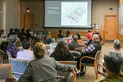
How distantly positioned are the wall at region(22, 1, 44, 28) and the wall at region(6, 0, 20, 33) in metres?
1.16

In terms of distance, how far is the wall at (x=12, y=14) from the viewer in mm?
13758

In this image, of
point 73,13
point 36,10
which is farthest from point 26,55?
point 36,10

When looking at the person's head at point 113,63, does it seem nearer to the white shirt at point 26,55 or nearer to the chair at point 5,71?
the chair at point 5,71

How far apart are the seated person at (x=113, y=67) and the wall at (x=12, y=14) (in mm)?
12237

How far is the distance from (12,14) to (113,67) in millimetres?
13607

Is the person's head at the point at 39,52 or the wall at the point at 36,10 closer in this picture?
the person's head at the point at 39,52

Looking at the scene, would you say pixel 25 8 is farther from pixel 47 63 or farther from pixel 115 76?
pixel 115 76

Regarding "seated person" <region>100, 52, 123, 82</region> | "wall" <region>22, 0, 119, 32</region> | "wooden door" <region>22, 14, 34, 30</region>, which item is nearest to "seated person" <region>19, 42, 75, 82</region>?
"seated person" <region>100, 52, 123, 82</region>

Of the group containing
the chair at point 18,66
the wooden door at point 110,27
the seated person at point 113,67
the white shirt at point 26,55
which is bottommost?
the chair at point 18,66

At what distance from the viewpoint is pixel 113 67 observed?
179 cm

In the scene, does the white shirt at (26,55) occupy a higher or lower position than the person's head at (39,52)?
lower

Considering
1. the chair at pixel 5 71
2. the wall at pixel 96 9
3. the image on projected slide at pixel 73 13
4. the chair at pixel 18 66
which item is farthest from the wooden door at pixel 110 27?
the chair at pixel 5 71

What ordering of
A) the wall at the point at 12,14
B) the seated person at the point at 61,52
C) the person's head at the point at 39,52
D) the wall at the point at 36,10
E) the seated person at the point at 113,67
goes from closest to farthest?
1. the seated person at the point at 113,67
2. the person's head at the point at 39,52
3. the seated person at the point at 61,52
4. the wall at the point at 12,14
5. the wall at the point at 36,10

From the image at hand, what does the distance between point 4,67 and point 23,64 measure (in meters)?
0.82
